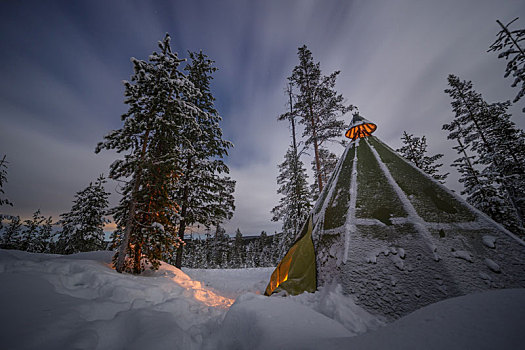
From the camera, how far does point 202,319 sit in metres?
3.73

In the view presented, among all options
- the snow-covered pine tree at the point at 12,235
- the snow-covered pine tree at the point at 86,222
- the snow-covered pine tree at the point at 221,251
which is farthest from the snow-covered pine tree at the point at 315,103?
the snow-covered pine tree at the point at 12,235

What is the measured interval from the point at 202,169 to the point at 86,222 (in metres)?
15.0

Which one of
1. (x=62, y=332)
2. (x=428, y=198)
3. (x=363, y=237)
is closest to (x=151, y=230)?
(x=62, y=332)

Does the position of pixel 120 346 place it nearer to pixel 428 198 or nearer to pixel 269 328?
pixel 269 328

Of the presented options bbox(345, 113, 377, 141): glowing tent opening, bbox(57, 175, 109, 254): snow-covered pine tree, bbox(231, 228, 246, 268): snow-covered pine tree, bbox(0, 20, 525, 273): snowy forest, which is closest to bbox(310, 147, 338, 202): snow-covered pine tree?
bbox(0, 20, 525, 273): snowy forest

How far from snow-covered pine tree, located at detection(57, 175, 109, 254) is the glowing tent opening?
68.8ft

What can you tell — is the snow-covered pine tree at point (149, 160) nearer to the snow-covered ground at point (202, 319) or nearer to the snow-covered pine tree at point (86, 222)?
the snow-covered ground at point (202, 319)

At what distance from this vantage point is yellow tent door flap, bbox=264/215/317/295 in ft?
12.8

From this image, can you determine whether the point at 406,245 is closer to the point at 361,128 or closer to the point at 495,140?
the point at 361,128

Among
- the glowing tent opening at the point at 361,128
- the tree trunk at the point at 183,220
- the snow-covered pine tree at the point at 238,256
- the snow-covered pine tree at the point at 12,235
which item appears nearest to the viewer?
the glowing tent opening at the point at 361,128

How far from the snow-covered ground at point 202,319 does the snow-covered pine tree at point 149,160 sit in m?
1.77

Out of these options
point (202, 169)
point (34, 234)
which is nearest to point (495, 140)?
point (202, 169)

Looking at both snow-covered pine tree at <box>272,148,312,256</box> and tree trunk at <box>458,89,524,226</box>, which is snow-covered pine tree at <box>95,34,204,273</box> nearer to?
snow-covered pine tree at <box>272,148,312,256</box>

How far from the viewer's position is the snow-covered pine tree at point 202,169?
31.8 ft
